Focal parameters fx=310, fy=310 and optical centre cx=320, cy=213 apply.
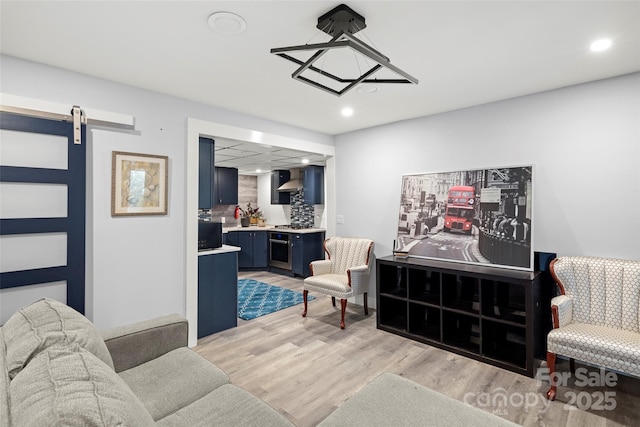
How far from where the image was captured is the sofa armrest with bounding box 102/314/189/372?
5.84 feet

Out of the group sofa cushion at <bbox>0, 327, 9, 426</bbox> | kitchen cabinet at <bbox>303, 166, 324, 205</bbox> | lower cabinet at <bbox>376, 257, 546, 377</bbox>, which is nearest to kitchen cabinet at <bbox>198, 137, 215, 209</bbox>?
lower cabinet at <bbox>376, 257, 546, 377</bbox>

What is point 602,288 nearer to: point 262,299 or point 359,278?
point 359,278

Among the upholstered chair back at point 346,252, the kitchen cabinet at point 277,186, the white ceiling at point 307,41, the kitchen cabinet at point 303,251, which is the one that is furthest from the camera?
the kitchen cabinet at point 277,186

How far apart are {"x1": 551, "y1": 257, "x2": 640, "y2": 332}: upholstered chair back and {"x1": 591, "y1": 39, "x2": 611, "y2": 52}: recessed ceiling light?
5.36 ft

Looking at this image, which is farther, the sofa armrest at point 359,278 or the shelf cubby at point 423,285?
the sofa armrest at point 359,278

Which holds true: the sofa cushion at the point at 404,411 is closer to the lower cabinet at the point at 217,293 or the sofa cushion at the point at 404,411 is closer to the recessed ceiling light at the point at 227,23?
the recessed ceiling light at the point at 227,23

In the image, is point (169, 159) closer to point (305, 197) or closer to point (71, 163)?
point (71, 163)

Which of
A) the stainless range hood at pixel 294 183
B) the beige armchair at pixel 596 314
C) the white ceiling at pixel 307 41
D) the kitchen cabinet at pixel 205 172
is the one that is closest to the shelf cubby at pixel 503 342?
the beige armchair at pixel 596 314

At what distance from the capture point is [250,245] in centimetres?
657

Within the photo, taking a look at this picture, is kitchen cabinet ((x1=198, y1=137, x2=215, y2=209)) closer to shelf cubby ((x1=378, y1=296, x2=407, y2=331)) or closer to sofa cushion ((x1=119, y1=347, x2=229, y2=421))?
sofa cushion ((x1=119, y1=347, x2=229, y2=421))

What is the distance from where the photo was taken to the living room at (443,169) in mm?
2516

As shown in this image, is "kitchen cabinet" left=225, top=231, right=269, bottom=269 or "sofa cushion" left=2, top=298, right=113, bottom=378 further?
"kitchen cabinet" left=225, top=231, right=269, bottom=269

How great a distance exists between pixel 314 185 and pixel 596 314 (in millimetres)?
4487

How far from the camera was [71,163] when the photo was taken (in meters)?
2.43
